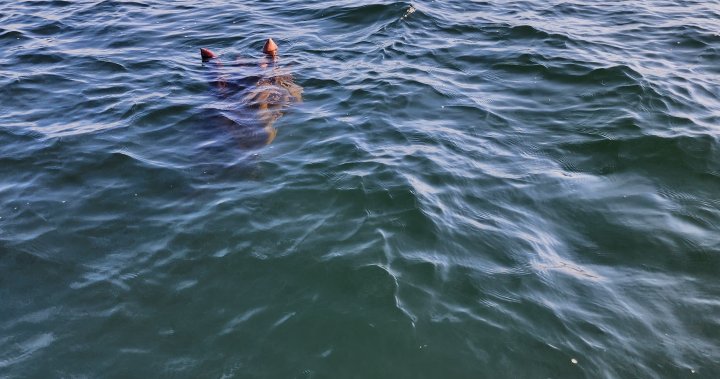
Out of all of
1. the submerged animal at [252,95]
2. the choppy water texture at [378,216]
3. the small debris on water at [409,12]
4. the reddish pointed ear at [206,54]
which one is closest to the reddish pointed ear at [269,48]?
the submerged animal at [252,95]

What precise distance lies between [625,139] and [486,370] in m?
4.52

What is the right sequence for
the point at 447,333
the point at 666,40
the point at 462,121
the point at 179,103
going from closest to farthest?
the point at 447,333 → the point at 462,121 → the point at 179,103 → the point at 666,40

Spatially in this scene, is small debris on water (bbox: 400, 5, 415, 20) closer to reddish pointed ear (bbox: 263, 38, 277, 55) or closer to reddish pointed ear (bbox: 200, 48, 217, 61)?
reddish pointed ear (bbox: 263, 38, 277, 55)

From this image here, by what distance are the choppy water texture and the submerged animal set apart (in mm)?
212

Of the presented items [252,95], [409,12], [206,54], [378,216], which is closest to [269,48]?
[206,54]

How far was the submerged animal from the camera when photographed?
7.87 metres

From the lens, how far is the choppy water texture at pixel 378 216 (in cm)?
455

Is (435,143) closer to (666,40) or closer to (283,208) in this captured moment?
(283,208)

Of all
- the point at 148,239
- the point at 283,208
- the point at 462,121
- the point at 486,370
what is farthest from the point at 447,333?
the point at 462,121

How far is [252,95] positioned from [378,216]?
3.91m

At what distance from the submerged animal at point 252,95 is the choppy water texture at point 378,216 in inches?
8.4

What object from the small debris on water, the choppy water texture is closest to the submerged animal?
the choppy water texture

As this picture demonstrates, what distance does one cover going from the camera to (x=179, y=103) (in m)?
8.94

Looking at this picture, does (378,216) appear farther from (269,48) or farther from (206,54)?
(206,54)
